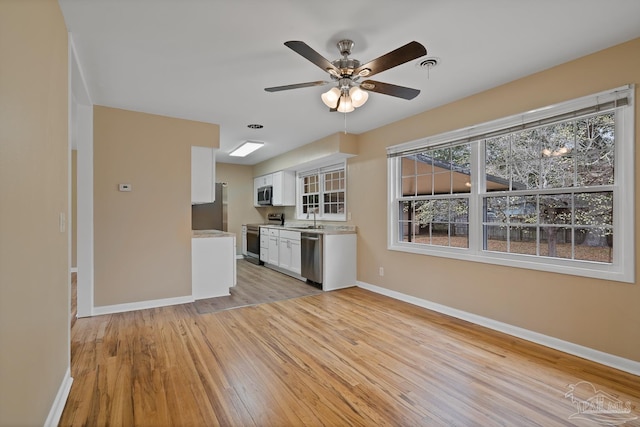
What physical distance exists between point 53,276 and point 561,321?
3827 millimetres

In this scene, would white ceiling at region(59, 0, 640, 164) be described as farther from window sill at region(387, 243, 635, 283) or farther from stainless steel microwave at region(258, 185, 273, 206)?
stainless steel microwave at region(258, 185, 273, 206)

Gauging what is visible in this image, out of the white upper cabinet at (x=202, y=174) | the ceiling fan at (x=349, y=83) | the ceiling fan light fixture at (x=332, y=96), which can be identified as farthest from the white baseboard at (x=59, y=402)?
the ceiling fan light fixture at (x=332, y=96)

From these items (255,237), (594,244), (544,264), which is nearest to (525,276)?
(544,264)

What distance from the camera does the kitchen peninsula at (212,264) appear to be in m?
4.17

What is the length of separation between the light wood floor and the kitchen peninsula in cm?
84

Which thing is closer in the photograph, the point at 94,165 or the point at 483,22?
the point at 483,22

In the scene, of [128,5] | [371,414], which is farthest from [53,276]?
[371,414]

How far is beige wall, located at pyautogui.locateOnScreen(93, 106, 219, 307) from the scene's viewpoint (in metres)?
3.59

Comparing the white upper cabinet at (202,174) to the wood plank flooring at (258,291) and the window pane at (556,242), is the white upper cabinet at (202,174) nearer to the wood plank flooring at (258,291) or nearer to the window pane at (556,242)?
the wood plank flooring at (258,291)

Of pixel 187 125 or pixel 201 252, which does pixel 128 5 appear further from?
pixel 201 252

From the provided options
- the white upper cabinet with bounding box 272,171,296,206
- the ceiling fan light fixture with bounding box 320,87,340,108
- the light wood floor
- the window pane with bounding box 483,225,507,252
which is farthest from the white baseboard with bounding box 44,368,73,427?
the white upper cabinet with bounding box 272,171,296,206

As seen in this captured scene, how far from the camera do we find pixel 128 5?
1.89 m

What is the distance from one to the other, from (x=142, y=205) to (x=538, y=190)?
4.38m

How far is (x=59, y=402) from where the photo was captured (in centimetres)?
182
